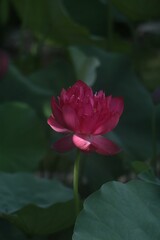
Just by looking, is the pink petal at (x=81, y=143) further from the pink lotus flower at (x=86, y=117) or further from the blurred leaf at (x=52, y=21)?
the blurred leaf at (x=52, y=21)

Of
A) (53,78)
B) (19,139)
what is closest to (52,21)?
(53,78)

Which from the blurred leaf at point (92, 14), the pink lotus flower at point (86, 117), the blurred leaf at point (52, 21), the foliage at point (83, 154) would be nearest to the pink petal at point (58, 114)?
the pink lotus flower at point (86, 117)

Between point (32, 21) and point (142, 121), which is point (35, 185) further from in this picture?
point (32, 21)

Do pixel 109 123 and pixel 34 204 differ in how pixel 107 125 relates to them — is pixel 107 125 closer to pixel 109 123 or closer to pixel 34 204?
pixel 109 123

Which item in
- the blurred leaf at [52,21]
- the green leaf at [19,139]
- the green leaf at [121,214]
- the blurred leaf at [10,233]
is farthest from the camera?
the blurred leaf at [52,21]

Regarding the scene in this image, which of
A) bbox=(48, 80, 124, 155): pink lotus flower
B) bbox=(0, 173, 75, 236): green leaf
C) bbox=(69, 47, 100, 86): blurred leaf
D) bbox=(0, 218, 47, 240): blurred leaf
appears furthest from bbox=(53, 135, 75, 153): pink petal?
bbox=(69, 47, 100, 86): blurred leaf

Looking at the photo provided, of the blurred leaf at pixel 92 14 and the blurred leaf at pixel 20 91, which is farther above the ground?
the blurred leaf at pixel 92 14
